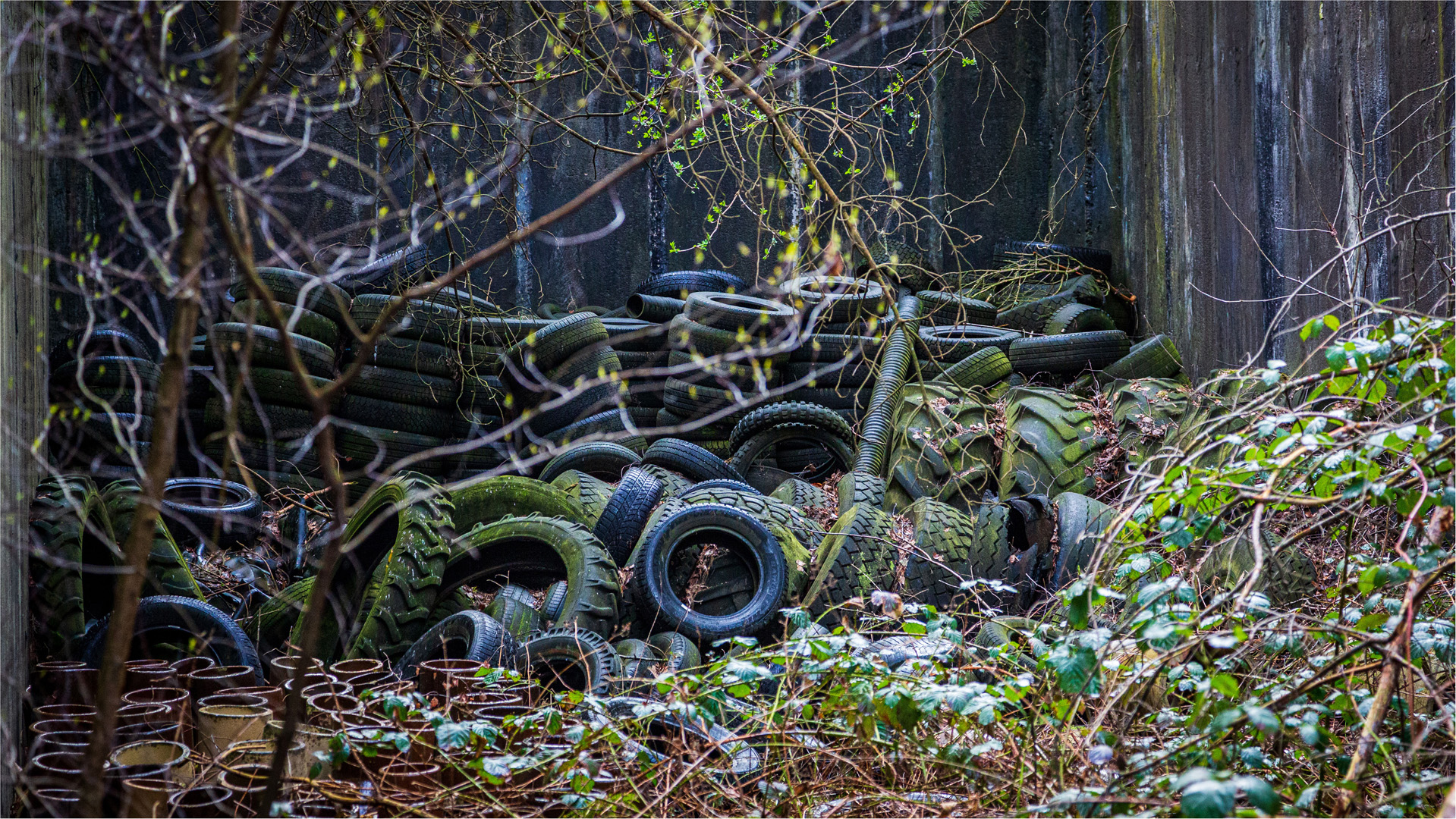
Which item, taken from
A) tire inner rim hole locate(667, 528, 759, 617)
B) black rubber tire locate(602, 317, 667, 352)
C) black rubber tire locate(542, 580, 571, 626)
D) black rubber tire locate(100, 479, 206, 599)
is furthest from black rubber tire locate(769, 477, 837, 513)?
black rubber tire locate(100, 479, 206, 599)

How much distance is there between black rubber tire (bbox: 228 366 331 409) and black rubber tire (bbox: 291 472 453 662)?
7.04 feet

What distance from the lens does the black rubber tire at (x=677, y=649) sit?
4.28 m

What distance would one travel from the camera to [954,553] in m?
5.25

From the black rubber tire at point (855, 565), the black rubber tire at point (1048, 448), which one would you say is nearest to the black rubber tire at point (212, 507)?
the black rubber tire at point (855, 565)

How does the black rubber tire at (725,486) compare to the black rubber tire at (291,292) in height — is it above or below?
below

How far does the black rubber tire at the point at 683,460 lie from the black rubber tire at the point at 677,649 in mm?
1832

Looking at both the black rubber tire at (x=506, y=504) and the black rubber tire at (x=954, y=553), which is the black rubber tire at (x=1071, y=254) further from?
the black rubber tire at (x=506, y=504)

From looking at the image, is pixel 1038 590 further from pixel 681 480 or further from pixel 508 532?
pixel 508 532

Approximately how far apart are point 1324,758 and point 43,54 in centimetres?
417

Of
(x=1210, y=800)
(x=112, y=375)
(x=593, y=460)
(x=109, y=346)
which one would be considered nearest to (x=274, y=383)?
(x=112, y=375)

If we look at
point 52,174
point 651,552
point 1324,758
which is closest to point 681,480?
point 651,552

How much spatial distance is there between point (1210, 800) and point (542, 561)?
12.5 ft

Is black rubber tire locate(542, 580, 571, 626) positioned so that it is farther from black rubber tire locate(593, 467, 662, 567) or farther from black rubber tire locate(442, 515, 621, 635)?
black rubber tire locate(593, 467, 662, 567)

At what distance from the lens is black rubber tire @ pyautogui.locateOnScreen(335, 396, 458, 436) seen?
7672 millimetres
